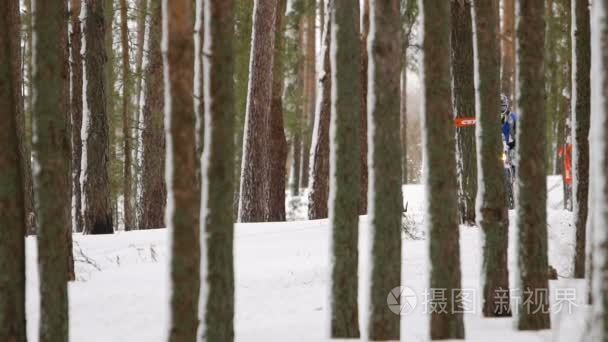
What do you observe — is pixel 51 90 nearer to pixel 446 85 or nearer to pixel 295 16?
pixel 446 85

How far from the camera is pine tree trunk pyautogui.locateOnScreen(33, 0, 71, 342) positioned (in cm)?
583

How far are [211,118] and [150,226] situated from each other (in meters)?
10.5

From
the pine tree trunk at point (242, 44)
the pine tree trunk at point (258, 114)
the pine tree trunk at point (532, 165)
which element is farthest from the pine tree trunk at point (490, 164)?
the pine tree trunk at point (242, 44)

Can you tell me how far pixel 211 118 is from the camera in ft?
17.4

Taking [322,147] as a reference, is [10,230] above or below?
below

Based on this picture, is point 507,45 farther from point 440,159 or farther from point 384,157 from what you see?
point 384,157

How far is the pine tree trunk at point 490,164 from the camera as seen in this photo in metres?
6.30

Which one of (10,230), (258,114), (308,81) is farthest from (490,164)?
(308,81)

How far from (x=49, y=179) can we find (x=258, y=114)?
8.46m

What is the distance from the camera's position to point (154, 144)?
1570cm

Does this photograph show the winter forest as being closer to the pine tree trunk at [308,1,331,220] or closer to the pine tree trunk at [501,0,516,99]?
the pine tree trunk at [308,1,331,220]

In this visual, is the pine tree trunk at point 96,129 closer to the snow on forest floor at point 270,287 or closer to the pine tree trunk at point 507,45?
the snow on forest floor at point 270,287

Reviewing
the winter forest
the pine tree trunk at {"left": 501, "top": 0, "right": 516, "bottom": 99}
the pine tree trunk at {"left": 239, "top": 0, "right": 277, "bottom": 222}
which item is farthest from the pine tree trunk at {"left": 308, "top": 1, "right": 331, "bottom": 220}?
the pine tree trunk at {"left": 501, "top": 0, "right": 516, "bottom": 99}

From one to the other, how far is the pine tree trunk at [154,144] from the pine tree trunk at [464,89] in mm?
6951
